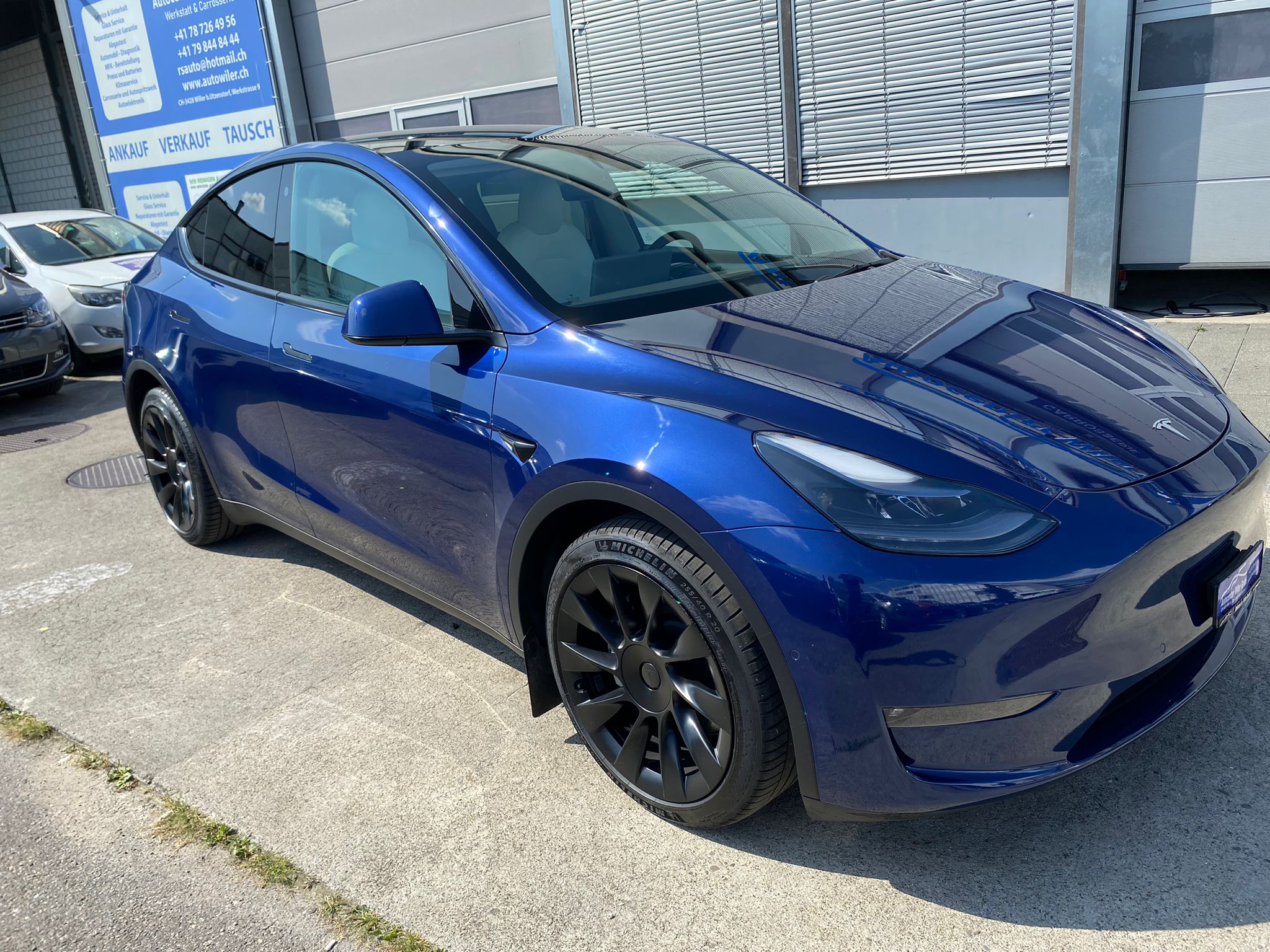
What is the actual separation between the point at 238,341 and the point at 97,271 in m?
6.90

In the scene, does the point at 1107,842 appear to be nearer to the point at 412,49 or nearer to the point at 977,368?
the point at 977,368

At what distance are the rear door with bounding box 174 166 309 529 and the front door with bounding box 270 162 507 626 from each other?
0.13m

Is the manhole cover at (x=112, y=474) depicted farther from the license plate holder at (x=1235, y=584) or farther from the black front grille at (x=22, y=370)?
the license plate holder at (x=1235, y=584)

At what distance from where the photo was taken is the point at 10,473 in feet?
20.6

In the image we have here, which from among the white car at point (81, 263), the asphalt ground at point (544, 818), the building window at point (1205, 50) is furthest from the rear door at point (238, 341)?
the building window at point (1205, 50)

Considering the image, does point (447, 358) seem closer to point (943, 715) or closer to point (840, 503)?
point (840, 503)

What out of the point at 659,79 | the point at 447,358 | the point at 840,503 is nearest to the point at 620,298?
the point at 447,358

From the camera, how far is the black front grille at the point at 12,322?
7.82 m

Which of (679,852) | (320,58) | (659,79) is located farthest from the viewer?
(320,58)

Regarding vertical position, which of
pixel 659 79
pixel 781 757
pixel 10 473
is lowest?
pixel 10 473

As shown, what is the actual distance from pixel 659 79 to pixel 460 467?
753 cm

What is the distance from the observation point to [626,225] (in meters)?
3.06

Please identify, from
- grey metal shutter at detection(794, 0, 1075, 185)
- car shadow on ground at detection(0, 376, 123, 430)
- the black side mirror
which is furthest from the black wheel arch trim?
car shadow on ground at detection(0, 376, 123, 430)

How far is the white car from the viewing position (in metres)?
9.04
